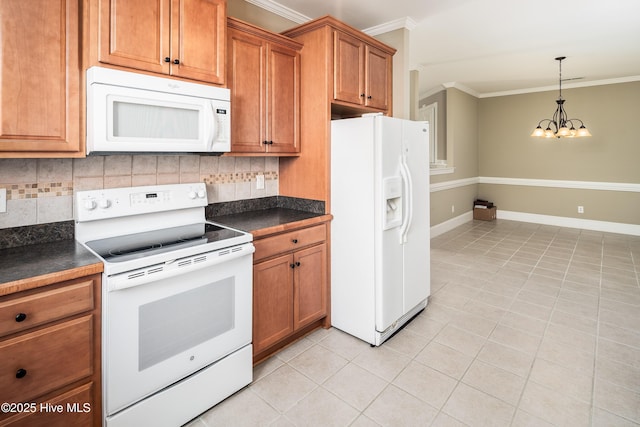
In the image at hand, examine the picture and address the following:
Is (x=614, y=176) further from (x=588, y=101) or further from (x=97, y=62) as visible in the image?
(x=97, y=62)

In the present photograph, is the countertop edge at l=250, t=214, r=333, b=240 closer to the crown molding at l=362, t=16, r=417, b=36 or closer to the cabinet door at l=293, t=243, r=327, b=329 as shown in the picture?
the cabinet door at l=293, t=243, r=327, b=329

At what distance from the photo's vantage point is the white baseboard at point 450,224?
5979 mm

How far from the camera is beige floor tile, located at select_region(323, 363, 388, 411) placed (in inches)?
78.3

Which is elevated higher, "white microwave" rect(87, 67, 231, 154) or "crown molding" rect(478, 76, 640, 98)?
"crown molding" rect(478, 76, 640, 98)

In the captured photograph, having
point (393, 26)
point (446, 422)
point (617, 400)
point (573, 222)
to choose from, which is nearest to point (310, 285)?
point (446, 422)

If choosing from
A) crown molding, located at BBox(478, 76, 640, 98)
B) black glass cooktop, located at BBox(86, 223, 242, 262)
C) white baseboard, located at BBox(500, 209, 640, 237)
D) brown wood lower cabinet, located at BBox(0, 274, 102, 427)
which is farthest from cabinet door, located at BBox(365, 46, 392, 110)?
white baseboard, located at BBox(500, 209, 640, 237)

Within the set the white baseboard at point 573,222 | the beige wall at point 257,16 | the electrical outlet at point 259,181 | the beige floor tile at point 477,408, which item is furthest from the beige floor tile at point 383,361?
the white baseboard at point 573,222

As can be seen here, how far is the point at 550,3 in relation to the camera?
121 inches

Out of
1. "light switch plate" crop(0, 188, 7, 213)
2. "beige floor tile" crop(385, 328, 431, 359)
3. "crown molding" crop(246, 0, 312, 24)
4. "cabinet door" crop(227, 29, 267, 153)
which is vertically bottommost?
"beige floor tile" crop(385, 328, 431, 359)

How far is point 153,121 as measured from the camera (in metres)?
1.87

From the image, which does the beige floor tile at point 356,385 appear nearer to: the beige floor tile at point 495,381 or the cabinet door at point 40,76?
the beige floor tile at point 495,381

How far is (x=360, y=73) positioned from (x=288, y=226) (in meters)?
1.47

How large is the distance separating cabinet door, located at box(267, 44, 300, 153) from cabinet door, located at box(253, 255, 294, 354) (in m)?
0.90

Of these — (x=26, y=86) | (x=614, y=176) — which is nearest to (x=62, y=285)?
(x=26, y=86)
